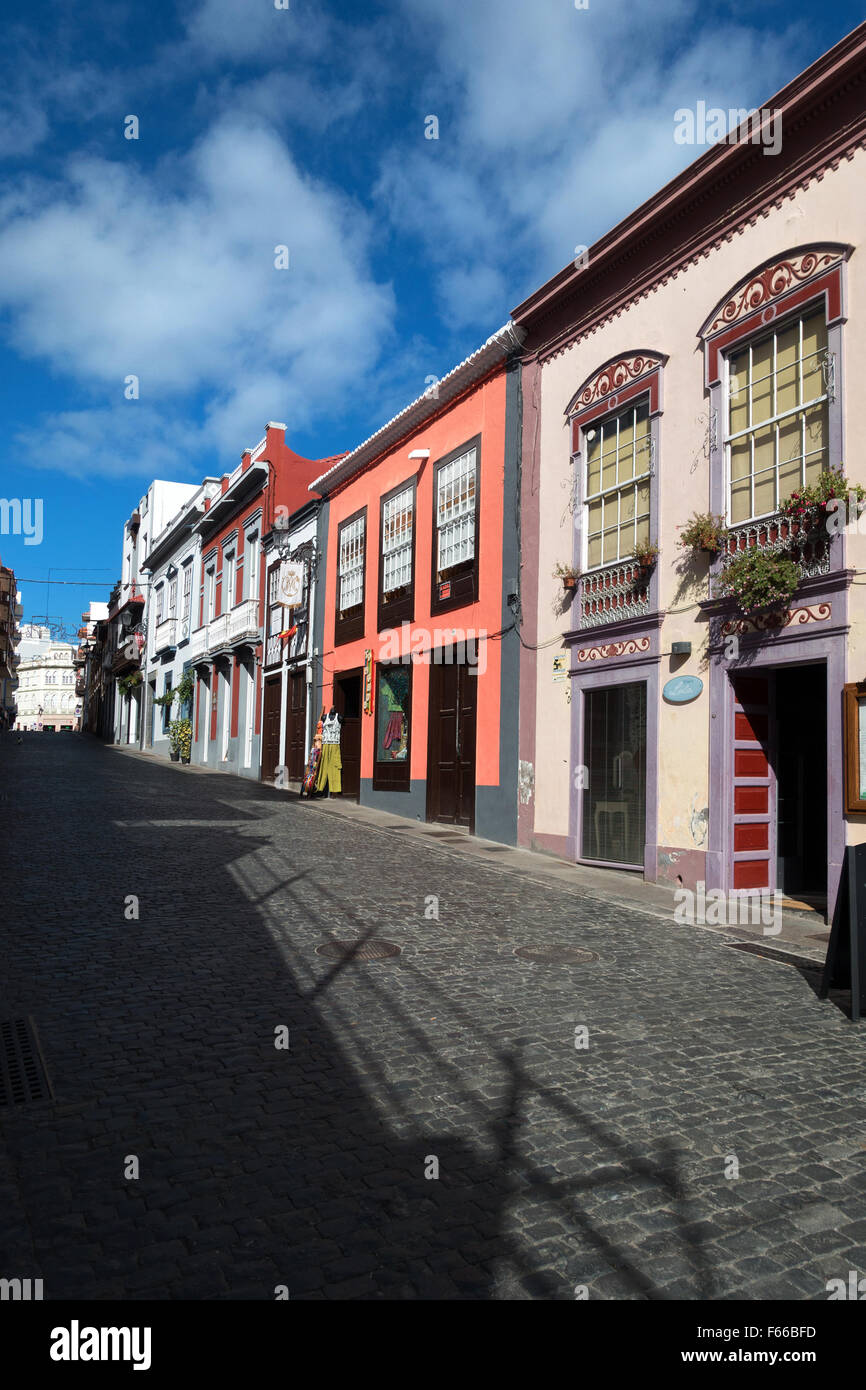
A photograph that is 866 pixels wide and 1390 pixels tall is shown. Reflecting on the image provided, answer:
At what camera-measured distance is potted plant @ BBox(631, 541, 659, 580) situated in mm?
11609

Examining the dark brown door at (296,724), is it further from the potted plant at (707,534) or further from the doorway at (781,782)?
the potted plant at (707,534)

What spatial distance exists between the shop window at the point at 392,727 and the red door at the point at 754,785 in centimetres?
867

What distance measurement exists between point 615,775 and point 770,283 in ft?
19.6

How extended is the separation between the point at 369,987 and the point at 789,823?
6.80m

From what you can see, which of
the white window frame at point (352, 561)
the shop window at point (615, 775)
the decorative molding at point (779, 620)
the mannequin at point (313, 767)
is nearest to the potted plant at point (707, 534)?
the decorative molding at point (779, 620)

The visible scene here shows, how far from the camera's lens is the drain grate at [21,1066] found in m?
4.48

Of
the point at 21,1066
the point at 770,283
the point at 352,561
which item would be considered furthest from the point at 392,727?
the point at 21,1066

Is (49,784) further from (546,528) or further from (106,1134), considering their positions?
(106,1134)

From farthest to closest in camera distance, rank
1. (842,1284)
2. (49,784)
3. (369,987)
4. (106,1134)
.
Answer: (49,784) → (369,987) → (106,1134) → (842,1284)

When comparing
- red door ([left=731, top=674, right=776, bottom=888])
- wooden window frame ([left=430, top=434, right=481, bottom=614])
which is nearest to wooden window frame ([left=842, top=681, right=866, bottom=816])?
red door ([left=731, top=674, right=776, bottom=888])

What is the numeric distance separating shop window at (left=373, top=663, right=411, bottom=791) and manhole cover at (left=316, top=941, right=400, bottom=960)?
10.8 meters

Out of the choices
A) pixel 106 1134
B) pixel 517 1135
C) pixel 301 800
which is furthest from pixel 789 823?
pixel 301 800

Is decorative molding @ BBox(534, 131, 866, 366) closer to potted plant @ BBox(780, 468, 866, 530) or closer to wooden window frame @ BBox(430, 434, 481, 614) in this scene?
wooden window frame @ BBox(430, 434, 481, 614)

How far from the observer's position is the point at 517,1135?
4.18m
